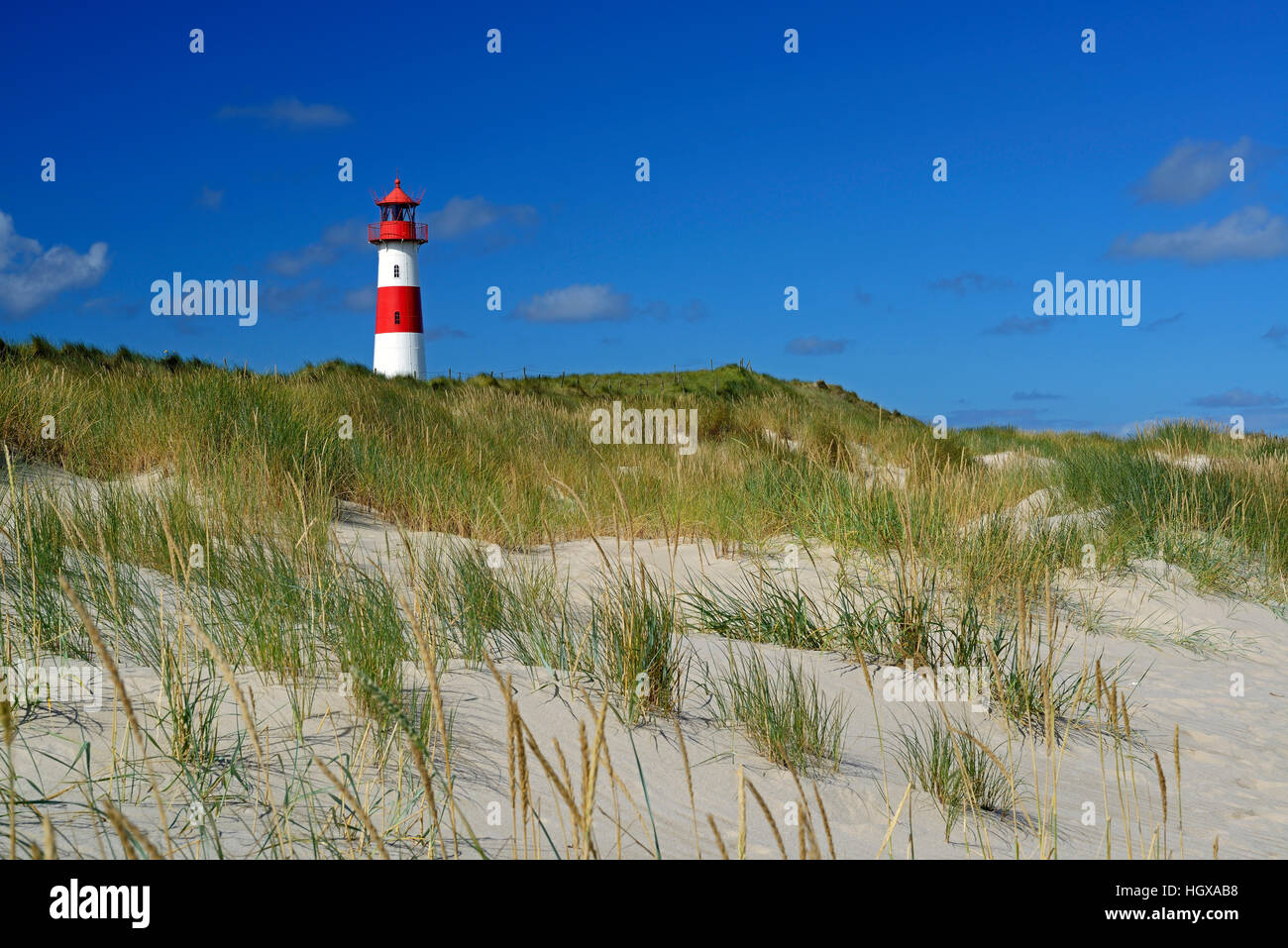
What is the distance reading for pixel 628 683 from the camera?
2.97m

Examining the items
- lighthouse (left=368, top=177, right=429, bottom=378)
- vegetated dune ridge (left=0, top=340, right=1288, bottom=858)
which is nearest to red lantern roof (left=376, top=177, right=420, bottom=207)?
lighthouse (left=368, top=177, right=429, bottom=378)

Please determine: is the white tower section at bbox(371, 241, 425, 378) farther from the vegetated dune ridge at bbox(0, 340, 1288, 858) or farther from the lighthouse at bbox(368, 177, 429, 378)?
the vegetated dune ridge at bbox(0, 340, 1288, 858)

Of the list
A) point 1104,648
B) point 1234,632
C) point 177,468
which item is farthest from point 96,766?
point 1234,632

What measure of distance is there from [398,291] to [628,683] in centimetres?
2845

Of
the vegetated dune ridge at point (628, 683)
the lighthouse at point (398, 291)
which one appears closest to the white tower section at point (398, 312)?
the lighthouse at point (398, 291)

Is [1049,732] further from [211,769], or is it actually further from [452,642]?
[452,642]

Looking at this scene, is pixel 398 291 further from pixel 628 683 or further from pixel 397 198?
pixel 628 683

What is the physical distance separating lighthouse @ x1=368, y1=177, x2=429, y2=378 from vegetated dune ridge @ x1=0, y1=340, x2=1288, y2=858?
72.1ft

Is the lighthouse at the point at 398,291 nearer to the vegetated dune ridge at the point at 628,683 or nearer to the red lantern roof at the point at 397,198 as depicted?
the red lantern roof at the point at 397,198

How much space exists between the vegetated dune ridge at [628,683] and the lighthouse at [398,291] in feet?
72.1

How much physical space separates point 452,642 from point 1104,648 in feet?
12.2

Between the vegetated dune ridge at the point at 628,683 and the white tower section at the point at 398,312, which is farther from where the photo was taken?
the white tower section at the point at 398,312

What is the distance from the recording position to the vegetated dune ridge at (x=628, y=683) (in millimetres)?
1986
